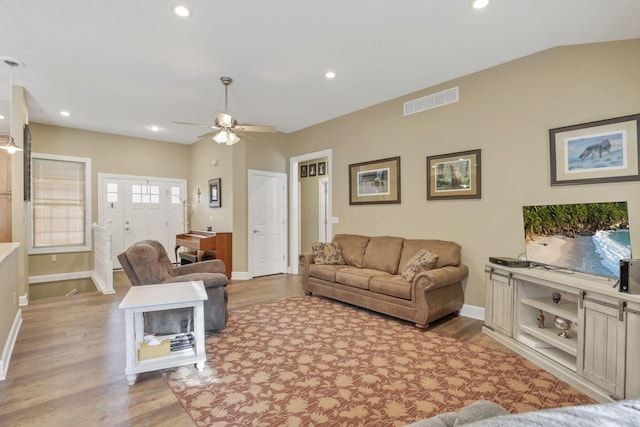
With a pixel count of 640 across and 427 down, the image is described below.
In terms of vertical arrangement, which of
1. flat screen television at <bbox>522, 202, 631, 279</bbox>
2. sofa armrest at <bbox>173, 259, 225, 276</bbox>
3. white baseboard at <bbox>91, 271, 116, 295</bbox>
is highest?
flat screen television at <bbox>522, 202, 631, 279</bbox>

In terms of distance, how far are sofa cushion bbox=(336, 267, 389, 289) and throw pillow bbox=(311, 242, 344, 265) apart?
0.46m

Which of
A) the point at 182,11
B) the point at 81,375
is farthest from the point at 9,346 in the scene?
the point at 182,11

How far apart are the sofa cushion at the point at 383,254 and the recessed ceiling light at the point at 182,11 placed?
11.1 feet

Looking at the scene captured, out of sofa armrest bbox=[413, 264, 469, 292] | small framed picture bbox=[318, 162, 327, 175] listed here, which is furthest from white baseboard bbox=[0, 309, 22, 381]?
small framed picture bbox=[318, 162, 327, 175]

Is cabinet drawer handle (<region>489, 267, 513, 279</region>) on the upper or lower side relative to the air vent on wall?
lower

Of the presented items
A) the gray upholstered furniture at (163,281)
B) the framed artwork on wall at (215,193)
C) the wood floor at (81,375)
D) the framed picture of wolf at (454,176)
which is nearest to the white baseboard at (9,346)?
the wood floor at (81,375)

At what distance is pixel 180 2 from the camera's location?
93.3 inches

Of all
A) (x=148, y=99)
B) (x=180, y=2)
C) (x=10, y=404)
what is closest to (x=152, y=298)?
(x=10, y=404)

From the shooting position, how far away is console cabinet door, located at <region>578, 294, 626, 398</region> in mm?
1942

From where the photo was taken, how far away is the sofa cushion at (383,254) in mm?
4129

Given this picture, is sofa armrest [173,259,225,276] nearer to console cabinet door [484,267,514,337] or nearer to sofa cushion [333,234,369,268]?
sofa cushion [333,234,369,268]

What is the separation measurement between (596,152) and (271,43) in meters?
3.16

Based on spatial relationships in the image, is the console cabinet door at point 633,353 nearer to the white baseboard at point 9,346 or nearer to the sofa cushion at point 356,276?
the sofa cushion at point 356,276

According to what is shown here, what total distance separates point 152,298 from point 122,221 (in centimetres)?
515
